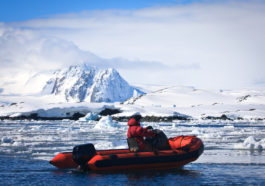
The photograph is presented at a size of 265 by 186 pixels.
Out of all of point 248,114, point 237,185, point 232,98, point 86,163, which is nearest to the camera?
point 237,185

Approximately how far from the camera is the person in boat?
11.7 m

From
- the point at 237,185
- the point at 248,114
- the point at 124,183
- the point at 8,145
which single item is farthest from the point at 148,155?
the point at 248,114

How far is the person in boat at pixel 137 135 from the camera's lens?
460 inches

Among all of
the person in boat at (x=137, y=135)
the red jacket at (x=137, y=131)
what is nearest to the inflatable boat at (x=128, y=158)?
the person in boat at (x=137, y=135)

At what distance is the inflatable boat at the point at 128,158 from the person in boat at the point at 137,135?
10.4 inches

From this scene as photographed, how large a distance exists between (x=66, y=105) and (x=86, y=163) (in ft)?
223

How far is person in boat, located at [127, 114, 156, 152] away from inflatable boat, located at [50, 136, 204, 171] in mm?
263

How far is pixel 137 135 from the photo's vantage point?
1176cm

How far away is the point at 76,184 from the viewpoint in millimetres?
9758

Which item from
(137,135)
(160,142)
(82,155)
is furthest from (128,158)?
(160,142)

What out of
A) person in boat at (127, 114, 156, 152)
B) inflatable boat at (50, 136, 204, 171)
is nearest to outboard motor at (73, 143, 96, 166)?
inflatable boat at (50, 136, 204, 171)

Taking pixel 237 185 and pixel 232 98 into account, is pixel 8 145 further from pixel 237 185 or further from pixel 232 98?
pixel 232 98

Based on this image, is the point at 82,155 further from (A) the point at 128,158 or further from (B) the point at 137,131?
(B) the point at 137,131

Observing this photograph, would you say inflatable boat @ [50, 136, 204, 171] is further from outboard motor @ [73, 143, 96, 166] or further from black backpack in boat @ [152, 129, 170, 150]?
black backpack in boat @ [152, 129, 170, 150]
